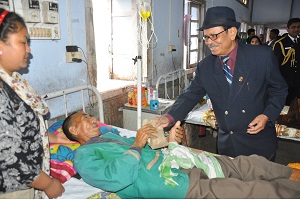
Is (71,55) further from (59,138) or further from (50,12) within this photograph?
(59,138)

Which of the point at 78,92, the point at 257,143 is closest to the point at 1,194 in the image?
the point at 78,92

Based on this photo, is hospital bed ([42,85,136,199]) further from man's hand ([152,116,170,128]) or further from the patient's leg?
the patient's leg

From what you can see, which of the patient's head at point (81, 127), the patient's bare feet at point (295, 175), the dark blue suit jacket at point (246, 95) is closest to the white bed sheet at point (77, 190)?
the patient's head at point (81, 127)

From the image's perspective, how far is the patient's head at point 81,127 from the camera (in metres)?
2.07

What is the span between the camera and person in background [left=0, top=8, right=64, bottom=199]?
1.20 meters

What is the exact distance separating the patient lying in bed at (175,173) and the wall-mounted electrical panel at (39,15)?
4.11 feet

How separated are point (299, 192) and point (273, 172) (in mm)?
215

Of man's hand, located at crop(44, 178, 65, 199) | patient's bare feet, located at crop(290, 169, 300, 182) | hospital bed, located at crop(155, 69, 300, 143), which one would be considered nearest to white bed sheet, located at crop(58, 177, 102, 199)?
man's hand, located at crop(44, 178, 65, 199)

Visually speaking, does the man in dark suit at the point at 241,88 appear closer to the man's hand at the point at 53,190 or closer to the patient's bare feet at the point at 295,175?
the patient's bare feet at the point at 295,175

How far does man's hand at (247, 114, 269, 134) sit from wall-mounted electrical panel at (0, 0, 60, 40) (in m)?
2.14

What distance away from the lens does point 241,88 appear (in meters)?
1.98

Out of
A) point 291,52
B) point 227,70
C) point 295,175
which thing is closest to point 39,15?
point 227,70

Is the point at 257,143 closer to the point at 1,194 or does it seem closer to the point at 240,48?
the point at 240,48

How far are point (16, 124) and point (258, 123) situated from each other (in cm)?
172
